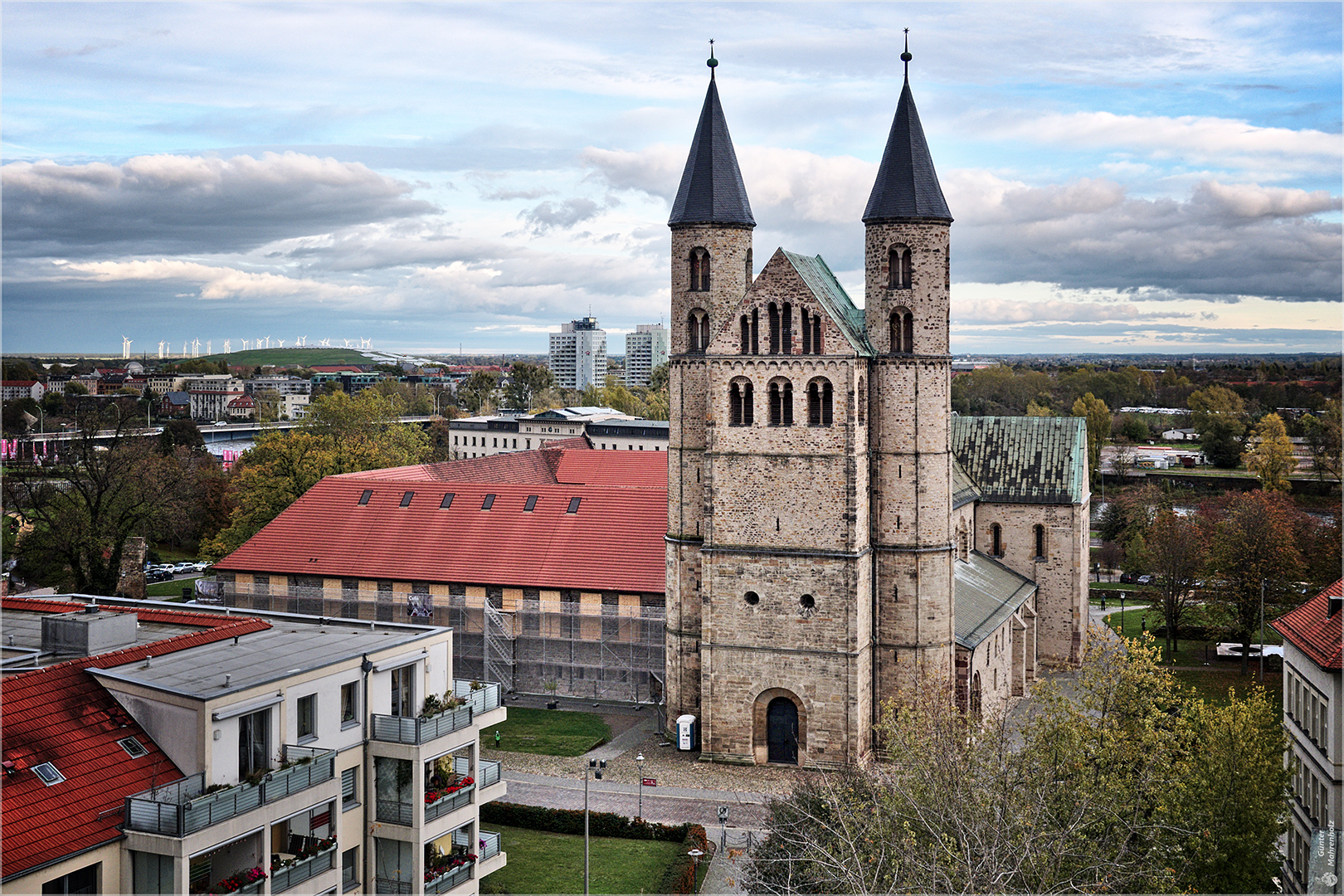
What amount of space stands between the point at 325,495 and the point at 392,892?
36278 millimetres

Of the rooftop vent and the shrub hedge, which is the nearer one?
the rooftop vent

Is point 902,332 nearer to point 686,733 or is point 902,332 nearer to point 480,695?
point 686,733

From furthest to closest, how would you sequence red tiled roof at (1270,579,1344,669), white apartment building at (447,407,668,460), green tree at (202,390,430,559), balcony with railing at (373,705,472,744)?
white apartment building at (447,407,668,460), green tree at (202,390,430,559), red tiled roof at (1270,579,1344,669), balcony with railing at (373,705,472,744)

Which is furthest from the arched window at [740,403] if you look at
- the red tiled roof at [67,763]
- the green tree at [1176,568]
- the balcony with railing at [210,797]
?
the green tree at [1176,568]

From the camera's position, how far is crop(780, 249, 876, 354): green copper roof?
146 ft

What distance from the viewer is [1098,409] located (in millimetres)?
141375

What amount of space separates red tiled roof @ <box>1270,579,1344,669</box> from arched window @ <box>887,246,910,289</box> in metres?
17.3

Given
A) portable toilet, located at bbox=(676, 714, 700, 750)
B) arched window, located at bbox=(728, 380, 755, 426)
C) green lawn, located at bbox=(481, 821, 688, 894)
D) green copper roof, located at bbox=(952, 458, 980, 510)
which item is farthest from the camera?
green copper roof, located at bbox=(952, 458, 980, 510)

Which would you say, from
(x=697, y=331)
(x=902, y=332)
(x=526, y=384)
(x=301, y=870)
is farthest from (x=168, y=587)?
(x=526, y=384)

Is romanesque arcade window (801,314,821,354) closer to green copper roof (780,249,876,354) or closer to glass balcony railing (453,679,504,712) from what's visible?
green copper roof (780,249,876,354)

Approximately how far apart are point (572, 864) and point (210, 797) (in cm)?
1538

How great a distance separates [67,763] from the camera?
934 inches

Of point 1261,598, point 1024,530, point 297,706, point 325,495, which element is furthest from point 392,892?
point 1261,598

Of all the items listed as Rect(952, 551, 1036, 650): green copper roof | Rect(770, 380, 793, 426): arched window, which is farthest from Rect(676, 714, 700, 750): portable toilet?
Rect(770, 380, 793, 426): arched window
